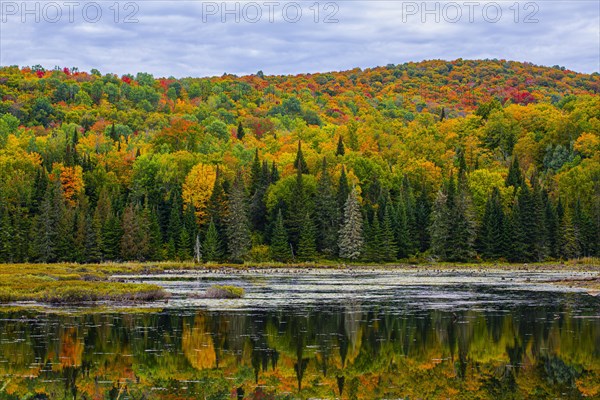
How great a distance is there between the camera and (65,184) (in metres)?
142

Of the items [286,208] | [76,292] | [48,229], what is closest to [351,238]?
[286,208]

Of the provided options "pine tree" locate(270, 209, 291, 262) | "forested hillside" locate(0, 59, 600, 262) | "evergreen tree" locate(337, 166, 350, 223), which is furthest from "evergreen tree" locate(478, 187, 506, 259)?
"pine tree" locate(270, 209, 291, 262)

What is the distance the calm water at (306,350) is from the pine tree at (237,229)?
69569 millimetres

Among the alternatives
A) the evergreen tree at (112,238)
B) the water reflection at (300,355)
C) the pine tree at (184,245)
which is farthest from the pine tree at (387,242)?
the water reflection at (300,355)

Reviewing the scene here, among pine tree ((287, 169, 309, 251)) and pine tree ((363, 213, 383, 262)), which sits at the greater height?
pine tree ((287, 169, 309, 251))

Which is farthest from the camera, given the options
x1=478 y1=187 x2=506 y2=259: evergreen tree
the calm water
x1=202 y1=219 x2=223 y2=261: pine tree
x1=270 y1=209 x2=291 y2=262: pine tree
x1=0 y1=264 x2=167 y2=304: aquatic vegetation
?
x1=478 y1=187 x2=506 y2=259: evergreen tree

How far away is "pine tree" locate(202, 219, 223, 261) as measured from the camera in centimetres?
12662

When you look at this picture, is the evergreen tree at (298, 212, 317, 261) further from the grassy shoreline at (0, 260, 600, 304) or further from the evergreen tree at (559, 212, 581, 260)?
the evergreen tree at (559, 212, 581, 260)

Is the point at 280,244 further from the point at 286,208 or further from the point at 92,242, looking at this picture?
the point at 92,242

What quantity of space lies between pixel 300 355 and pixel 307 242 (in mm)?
95663

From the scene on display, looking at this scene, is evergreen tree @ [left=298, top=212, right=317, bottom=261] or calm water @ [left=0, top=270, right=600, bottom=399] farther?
evergreen tree @ [left=298, top=212, right=317, bottom=261]

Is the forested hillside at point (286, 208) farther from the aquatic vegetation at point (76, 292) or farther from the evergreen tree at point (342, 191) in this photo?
the aquatic vegetation at point (76, 292)

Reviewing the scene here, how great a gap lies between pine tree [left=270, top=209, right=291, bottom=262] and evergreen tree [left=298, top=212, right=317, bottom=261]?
2399mm

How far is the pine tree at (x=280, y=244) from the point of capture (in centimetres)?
12911
